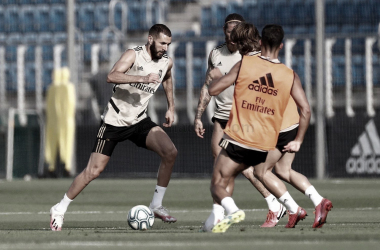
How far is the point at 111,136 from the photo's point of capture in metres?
7.66

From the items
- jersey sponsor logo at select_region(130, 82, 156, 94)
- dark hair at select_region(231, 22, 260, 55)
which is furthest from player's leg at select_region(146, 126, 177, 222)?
dark hair at select_region(231, 22, 260, 55)

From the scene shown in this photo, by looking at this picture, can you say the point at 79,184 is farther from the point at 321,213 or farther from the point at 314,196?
the point at 321,213

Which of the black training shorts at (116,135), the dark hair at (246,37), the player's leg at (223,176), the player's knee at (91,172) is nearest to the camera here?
the player's leg at (223,176)

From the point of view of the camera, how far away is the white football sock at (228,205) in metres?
5.93

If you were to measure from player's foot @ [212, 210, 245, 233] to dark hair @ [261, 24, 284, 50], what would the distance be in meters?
1.26

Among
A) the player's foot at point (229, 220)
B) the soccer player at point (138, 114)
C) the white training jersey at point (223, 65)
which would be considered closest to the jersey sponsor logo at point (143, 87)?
the soccer player at point (138, 114)

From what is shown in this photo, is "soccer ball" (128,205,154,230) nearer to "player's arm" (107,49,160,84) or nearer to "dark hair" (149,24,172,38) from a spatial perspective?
"player's arm" (107,49,160,84)

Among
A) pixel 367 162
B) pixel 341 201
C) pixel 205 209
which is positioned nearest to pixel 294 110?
pixel 205 209

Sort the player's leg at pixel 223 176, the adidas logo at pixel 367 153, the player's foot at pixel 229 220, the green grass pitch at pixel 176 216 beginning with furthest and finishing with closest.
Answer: the adidas logo at pixel 367 153, the player's leg at pixel 223 176, the player's foot at pixel 229 220, the green grass pitch at pixel 176 216

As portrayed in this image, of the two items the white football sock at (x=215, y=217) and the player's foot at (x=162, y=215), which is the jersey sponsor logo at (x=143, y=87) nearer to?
the player's foot at (x=162, y=215)

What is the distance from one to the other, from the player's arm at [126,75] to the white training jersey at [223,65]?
80cm

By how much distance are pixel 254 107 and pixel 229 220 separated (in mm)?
854

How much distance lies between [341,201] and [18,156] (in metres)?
9.00

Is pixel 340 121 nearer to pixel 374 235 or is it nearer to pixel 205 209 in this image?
pixel 205 209
